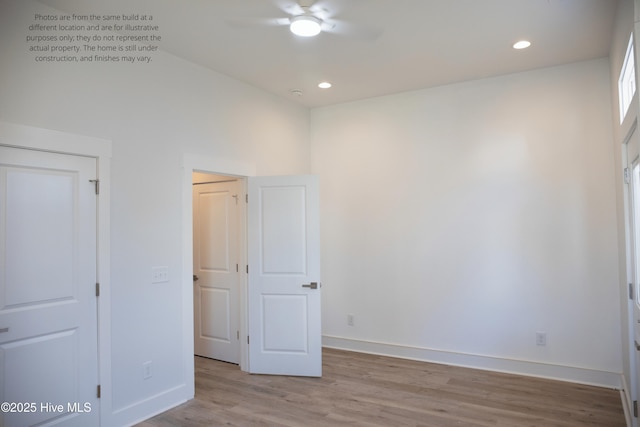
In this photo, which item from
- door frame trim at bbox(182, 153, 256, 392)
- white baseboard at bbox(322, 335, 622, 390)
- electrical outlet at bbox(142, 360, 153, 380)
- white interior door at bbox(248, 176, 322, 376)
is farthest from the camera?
white interior door at bbox(248, 176, 322, 376)

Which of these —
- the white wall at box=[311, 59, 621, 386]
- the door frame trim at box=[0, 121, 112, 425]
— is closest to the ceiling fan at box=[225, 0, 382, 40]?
the door frame trim at box=[0, 121, 112, 425]

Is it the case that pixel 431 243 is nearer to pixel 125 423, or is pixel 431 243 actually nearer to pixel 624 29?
pixel 624 29

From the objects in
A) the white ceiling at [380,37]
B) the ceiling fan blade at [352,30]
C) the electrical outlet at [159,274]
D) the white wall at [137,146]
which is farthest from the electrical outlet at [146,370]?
the ceiling fan blade at [352,30]

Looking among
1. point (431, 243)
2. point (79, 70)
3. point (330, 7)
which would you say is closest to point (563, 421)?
point (431, 243)

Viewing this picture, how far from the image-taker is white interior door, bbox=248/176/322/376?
4.19m

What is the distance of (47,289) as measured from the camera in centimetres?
270

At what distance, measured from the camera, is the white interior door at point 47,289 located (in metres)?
2.51

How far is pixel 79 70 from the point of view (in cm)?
290

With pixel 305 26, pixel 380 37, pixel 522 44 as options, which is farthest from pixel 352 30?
pixel 522 44

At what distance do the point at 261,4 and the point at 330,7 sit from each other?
0.49 metres

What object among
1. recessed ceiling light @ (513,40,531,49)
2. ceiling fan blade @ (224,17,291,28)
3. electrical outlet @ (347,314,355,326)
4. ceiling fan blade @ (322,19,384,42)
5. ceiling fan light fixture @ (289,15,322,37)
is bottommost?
electrical outlet @ (347,314,355,326)

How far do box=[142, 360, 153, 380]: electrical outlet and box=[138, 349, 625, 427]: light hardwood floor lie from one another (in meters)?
0.33

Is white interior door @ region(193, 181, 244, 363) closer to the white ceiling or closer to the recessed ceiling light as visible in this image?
the white ceiling

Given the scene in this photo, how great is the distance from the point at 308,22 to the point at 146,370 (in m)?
2.99
